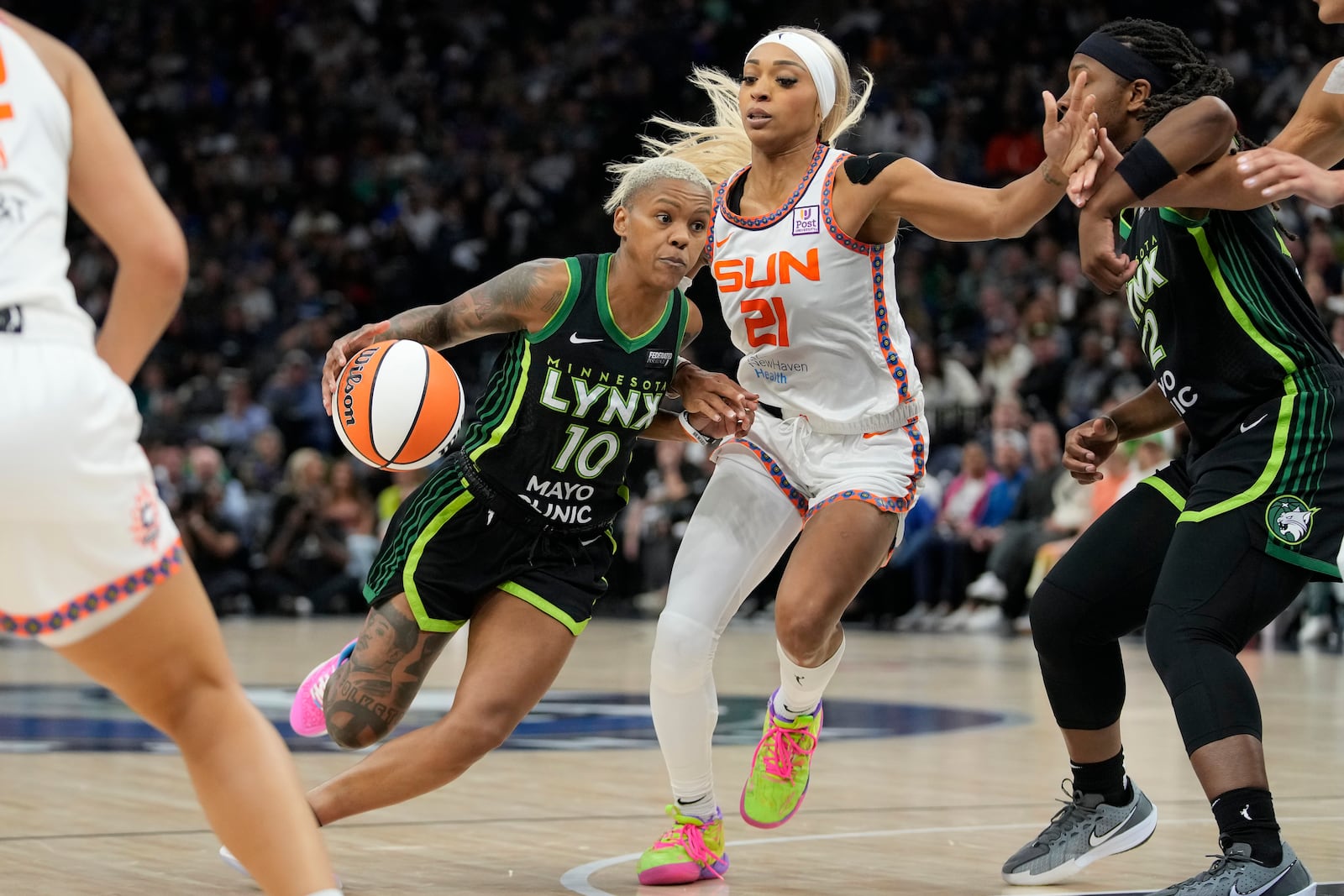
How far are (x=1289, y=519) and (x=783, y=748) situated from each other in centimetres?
157

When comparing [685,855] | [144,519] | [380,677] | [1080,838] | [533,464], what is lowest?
[685,855]

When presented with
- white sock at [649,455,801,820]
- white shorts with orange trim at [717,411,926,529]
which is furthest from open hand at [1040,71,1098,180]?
white sock at [649,455,801,820]

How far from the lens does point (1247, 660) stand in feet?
36.2

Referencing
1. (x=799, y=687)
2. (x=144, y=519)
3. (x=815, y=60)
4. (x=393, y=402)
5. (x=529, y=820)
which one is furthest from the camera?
(x=529, y=820)

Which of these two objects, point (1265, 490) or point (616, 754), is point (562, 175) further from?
point (1265, 490)

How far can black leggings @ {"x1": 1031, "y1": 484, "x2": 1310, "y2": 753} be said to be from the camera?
150 inches

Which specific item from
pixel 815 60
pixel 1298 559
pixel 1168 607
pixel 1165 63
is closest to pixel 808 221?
pixel 815 60

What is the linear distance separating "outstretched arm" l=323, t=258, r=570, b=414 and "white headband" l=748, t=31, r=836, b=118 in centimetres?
95

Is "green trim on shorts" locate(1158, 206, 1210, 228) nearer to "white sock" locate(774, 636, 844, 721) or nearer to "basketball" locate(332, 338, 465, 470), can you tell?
"white sock" locate(774, 636, 844, 721)

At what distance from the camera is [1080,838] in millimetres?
4402

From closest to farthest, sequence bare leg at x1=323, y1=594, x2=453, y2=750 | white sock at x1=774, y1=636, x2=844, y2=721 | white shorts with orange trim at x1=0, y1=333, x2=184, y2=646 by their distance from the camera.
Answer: white shorts with orange trim at x1=0, y1=333, x2=184, y2=646
bare leg at x1=323, y1=594, x2=453, y2=750
white sock at x1=774, y1=636, x2=844, y2=721

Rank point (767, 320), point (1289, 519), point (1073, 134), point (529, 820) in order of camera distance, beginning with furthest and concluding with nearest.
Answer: point (529, 820)
point (767, 320)
point (1073, 134)
point (1289, 519)

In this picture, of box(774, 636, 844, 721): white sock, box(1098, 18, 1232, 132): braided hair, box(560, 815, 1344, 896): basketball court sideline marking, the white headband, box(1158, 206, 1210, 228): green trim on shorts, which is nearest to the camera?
box(1158, 206, 1210, 228): green trim on shorts

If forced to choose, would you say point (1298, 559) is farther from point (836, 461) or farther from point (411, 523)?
point (411, 523)
